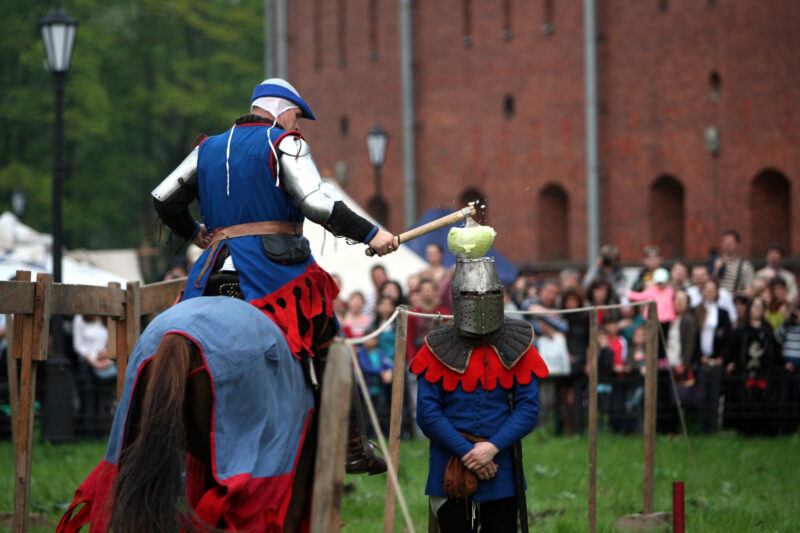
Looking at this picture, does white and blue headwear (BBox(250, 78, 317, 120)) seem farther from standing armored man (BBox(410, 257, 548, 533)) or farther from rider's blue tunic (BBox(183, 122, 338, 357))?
standing armored man (BBox(410, 257, 548, 533))

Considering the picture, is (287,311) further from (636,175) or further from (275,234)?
(636,175)

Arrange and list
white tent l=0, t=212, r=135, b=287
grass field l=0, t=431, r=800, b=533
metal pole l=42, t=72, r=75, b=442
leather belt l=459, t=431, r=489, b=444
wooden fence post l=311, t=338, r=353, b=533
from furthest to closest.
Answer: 1. white tent l=0, t=212, r=135, b=287
2. metal pole l=42, t=72, r=75, b=442
3. grass field l=0, t=431, r=800, b=533
4. leather belt l=459, t=431, r=489, b=444
5. wooden fence post l=311, t=338, r=353, b=533

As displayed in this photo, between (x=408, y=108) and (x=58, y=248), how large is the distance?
2113 centimetres

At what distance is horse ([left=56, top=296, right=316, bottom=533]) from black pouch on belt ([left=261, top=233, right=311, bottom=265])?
0.35m

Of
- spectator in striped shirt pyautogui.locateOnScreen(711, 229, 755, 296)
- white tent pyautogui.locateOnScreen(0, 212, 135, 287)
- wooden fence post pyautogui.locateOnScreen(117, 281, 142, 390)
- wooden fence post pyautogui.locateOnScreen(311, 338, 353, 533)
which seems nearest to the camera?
wooden fence post pyautogui.locateOnScreen(311, 338, 353, 533)

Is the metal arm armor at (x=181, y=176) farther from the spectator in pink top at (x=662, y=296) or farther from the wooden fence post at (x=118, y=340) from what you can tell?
the spectator in pink top at (x=662, y=296)

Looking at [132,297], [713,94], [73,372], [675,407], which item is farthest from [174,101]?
[132,297]

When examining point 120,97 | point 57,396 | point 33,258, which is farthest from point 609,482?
point 120,97

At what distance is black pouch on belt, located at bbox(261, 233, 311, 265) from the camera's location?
5.35 metres

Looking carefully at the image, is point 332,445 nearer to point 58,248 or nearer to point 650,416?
point 650,416

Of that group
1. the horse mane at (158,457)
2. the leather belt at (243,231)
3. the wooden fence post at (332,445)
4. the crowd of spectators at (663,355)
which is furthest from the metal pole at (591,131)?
the wooden fence post at (332,445)

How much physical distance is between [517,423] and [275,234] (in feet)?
4.56

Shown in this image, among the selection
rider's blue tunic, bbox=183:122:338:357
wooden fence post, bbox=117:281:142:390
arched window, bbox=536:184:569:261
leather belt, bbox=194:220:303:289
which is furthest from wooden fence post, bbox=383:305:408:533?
arched window, bbox=536:184:569:261

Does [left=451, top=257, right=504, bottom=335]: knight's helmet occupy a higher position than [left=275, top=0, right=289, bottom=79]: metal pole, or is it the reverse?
[left=275, top=0, right=289, bottom=79]: metal pole
